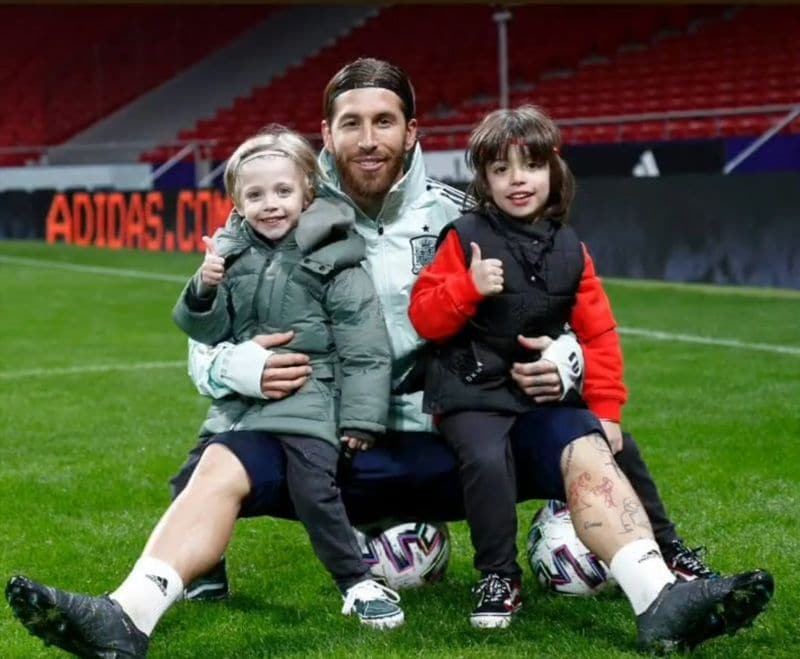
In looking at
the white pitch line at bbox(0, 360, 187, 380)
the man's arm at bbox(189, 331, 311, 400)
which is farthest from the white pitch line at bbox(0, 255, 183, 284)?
the man's arm at bbox(189, 331, 311, 400)

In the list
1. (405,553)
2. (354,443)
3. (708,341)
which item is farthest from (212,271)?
(708,341)

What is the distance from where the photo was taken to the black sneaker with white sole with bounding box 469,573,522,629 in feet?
13.3

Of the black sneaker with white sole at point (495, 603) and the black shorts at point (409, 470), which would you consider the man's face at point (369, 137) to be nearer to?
the black shorts at point (409, 470)

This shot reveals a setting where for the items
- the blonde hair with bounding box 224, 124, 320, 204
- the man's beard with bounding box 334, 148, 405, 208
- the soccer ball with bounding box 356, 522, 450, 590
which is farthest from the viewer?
the soccer ball with bounding box 356, 522, 450, 590

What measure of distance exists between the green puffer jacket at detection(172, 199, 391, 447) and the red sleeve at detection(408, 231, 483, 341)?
0.11 metres

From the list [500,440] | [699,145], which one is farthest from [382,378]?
[699,145]

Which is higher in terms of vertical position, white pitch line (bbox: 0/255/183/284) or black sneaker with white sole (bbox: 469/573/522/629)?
black sneaker with white sole (bbox: 469/573/522/629)

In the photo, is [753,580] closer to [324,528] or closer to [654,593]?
[654,593]

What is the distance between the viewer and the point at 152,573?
12.5 ft

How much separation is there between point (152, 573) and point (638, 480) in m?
1.28

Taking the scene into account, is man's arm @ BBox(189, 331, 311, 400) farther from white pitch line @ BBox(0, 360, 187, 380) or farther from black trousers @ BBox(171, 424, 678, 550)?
white pitch line @ BBox(0, 360, 187, 380)

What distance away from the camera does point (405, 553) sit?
4582 millimetres

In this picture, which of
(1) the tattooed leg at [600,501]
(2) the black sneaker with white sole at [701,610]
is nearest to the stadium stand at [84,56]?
(1) the tattooed leg at [600,501]

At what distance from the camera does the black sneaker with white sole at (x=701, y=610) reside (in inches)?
141
